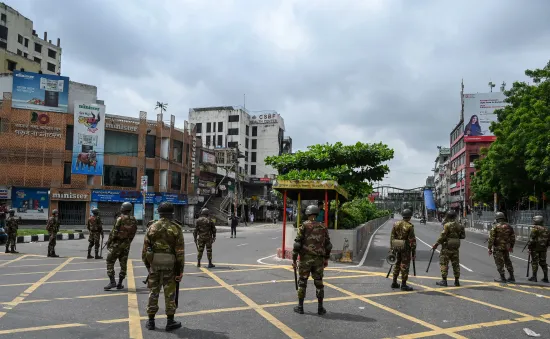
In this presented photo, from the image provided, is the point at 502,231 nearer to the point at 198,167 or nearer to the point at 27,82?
the point at 27,82

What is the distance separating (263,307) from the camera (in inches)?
290

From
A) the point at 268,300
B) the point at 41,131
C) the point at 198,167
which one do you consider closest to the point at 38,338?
the point at 268,300

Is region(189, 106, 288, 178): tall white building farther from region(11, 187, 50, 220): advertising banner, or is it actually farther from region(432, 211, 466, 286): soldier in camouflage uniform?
region(432, 211, 466, 286): soldier in camouflage uniform

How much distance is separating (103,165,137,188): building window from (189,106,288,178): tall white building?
3881 cm

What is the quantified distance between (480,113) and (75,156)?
2253 inches

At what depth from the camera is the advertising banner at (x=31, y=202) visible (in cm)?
3556

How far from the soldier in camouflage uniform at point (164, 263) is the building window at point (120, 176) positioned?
3508 cm

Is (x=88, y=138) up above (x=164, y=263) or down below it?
above

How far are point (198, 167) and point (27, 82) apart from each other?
1940 cm

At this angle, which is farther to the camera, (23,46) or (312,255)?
(23,46)

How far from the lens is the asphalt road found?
19.3ft

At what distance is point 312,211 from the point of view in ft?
24.1

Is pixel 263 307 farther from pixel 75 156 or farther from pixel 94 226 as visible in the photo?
pixel 75 156

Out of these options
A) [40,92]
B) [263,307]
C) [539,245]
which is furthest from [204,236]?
[40,92]
